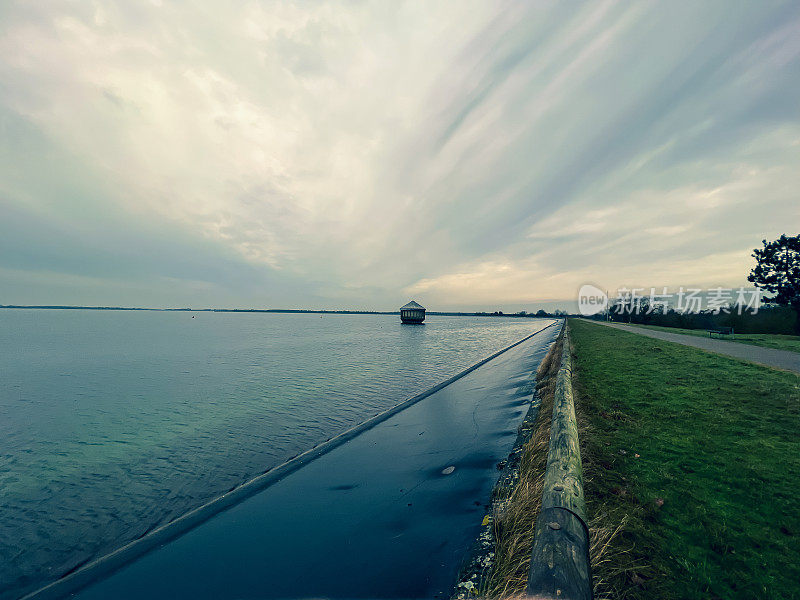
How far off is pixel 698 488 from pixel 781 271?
126 ft

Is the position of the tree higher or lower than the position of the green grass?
higher

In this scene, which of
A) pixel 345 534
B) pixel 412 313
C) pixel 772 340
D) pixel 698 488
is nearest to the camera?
pixel 698 488

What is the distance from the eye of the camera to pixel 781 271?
2736 cm

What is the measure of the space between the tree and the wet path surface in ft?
118

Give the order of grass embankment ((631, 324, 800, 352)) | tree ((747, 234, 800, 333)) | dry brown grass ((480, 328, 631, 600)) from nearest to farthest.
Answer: dry brown grass ((480, 328, 631, 600))
grass embankment ((631, 324, 800, 352))
tree ((747, 234, 800, 333))

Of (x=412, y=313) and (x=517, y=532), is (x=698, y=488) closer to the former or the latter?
(x=517, y=532)

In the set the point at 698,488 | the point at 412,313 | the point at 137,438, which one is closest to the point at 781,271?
the point at 698,488

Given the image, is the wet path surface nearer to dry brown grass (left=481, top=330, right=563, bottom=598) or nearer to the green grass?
dry brown grass (left=481, top=330, right=563, bottom=598)

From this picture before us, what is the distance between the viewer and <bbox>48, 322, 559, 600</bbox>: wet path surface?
373 centimetres

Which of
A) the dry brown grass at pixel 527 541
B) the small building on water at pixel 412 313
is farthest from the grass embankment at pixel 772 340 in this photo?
the small building on water at pixel 412 313

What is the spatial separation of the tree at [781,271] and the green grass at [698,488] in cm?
3046

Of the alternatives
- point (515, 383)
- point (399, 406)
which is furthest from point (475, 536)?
point (515, 383)

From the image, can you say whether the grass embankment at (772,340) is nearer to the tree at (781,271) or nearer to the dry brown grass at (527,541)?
the tree at (781,271)

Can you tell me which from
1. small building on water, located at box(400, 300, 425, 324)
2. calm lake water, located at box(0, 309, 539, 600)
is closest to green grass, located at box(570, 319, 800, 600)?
Answer: calm lake water, located at box(0, 309, 539, 600)
